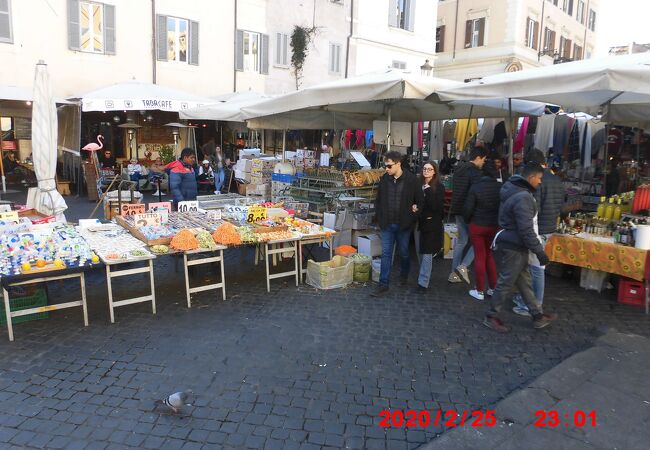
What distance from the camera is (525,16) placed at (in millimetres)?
24766

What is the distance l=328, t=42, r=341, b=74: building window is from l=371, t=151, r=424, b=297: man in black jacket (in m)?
15.2

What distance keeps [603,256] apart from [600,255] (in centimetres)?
4

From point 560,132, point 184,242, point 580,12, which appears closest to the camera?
point 184,242

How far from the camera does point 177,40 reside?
52.3 feet

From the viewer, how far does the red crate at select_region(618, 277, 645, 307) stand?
18.6 feet

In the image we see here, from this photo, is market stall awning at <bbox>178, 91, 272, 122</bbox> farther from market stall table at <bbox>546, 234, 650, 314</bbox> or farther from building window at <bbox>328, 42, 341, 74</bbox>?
building window at <bbox>328, 42, 341, 74</bbox>

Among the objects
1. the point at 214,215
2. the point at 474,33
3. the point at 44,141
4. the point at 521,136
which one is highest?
the point at 474,33

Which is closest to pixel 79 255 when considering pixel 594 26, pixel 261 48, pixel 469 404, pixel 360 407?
pixel 360 407

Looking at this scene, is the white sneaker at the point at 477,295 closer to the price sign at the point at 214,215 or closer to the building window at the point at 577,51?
the price sign at the point at 214,215

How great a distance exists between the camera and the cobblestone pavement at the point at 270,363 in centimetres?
324

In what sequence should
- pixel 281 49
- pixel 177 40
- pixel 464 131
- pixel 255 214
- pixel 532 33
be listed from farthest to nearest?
pixel 532 33, pixel 281 49, pixel 177 40, pixel 464 131, pixel 255 214

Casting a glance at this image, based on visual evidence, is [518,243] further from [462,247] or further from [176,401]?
[176,401]

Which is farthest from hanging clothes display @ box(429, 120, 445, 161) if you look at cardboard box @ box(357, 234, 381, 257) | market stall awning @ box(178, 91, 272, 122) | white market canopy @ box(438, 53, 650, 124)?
cardboard box @ box(357, 234, 381, 257)
